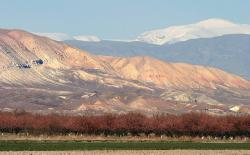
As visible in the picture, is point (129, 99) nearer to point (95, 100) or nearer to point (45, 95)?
point (95, 100)

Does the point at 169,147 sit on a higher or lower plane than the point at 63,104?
lower

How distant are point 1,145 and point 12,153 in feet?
35.1

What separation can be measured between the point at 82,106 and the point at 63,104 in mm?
13466

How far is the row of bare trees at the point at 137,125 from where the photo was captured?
9056 cm

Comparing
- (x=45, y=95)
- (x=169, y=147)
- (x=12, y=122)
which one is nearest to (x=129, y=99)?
(x=45, y=95)

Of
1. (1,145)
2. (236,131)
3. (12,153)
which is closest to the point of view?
(12,153)

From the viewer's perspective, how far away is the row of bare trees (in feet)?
297

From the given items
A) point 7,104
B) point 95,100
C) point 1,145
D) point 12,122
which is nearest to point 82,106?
point 95,100

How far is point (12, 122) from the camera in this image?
9488cm

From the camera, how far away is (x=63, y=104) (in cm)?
19112

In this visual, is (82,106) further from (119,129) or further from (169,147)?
(169,147)

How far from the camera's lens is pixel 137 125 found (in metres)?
93.6

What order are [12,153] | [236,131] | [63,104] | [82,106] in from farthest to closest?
[63,104], [82,106], [236,131], [12,153]

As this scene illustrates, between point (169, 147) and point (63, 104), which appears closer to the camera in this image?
point (169, 147)
